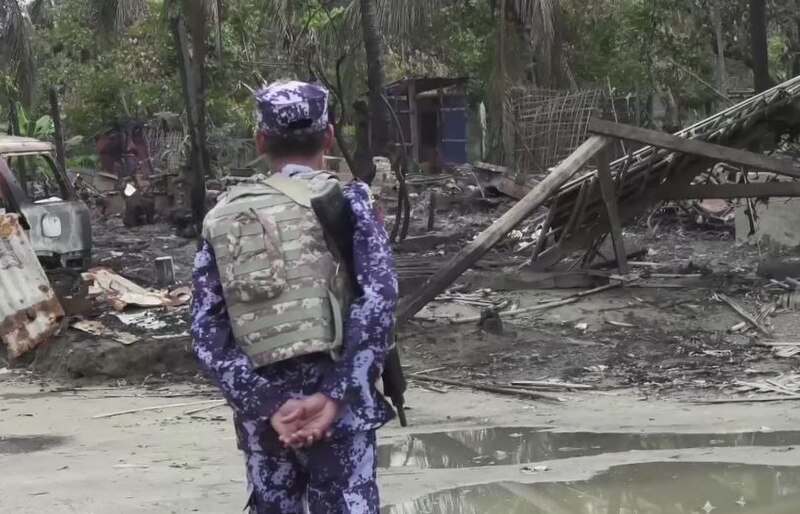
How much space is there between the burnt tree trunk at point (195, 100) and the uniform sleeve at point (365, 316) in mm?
15527

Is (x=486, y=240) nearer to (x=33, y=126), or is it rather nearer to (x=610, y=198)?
(x=610, y=198)

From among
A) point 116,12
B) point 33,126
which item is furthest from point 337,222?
point 33,126

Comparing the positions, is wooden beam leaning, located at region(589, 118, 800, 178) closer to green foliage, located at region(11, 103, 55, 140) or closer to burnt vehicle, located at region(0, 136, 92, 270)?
burnt vehicle, located at region(0, 136, 92, 270)

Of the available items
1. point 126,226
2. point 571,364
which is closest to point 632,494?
point 571,364

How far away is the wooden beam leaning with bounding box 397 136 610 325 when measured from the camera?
29.0 feet

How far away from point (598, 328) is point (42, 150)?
6664 millimetres

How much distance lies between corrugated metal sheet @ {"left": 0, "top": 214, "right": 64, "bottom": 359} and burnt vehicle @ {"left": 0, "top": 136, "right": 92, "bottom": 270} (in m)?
1.58

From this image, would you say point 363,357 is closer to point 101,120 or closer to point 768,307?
point 768,307

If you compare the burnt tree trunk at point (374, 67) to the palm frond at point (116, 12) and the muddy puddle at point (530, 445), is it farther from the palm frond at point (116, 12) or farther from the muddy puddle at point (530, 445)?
the muddy puddle at point (530, 445)

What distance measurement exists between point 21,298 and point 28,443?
3.06 m

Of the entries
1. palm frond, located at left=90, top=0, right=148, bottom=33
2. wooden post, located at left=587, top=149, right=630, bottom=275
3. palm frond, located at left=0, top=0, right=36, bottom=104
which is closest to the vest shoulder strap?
wooden post, located at left=587, top=149, right=630, bottom=275

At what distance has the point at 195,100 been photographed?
1941cm

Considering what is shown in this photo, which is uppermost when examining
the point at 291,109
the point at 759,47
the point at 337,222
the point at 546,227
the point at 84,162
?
the point at 291,109

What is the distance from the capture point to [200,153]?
18.9 m
